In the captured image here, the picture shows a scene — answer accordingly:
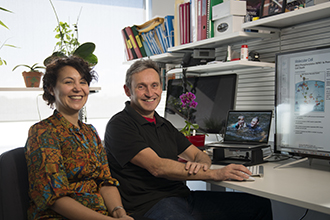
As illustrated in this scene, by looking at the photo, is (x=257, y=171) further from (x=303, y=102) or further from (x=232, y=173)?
(x=303, y=102)

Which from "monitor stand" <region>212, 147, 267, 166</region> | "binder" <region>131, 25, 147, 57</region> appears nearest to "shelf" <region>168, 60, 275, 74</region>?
"binder" <region>131, 25, 147, 57</region>

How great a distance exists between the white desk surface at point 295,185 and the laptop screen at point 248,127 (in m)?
0.24

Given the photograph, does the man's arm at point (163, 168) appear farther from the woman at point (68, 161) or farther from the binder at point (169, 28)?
the binder at point (169, 28)

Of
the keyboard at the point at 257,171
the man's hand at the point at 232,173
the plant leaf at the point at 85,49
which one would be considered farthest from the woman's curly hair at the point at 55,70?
the plant leaf at the point at 85,49

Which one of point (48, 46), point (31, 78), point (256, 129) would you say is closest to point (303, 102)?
point (256, 129)

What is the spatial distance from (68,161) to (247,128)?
1074 mm

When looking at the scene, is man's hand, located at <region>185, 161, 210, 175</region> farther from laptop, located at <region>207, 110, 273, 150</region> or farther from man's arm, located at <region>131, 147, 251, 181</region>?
laptop, located at <region>207, 110, 273, 150</region>

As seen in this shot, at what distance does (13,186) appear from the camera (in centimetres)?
113

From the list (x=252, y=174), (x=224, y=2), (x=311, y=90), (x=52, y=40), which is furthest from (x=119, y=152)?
(x=52, y=40)

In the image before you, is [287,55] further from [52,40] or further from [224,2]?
[52,40]

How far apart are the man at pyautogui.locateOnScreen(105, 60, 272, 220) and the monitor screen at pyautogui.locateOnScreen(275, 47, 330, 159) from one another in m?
0.36

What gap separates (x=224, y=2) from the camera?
2.02m

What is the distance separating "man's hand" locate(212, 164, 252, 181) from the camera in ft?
4.33

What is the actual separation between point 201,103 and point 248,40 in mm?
558
